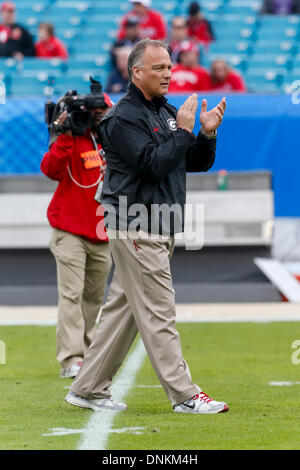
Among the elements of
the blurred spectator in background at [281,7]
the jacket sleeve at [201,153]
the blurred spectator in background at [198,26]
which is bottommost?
the jacket sleeve at [201,153]

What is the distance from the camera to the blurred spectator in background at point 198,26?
677 inches

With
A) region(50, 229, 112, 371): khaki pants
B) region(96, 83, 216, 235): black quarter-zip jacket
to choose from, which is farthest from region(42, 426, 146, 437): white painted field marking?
region(50, 229, 112, 371): khaki pants

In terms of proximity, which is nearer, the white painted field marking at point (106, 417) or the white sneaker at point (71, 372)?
the white painted field marking at point (106, 417)

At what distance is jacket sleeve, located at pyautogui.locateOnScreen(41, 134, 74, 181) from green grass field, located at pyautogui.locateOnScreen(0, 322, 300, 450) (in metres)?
1.45

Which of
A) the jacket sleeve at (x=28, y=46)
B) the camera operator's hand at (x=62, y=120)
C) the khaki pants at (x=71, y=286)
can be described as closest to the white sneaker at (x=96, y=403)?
the khaki pants at (x=71, y=286)

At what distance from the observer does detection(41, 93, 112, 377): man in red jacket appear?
6984 mm

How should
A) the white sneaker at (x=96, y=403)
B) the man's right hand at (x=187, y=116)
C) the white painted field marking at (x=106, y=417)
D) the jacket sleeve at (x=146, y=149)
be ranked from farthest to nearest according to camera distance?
the white sneaker at (x=96, y=403)
the man's right hand at (x=187, y=116)
the jacket sleeve at (x=146, y=149)
the white painted field marking at (x=106, y=417)

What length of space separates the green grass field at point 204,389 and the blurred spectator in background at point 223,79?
5.08 metres

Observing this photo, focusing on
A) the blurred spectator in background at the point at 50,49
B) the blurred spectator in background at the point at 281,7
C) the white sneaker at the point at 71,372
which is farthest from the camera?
the blurred spectator in background at the point at 281,7

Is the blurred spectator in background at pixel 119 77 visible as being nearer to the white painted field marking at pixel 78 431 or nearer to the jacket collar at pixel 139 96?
the jacket collar at pixel 139 96

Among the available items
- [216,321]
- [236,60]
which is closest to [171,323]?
[216,321]

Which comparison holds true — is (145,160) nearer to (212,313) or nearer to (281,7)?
(212,313)

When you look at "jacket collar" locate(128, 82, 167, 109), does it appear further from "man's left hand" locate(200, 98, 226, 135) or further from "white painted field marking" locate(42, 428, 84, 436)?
"white painted field marking" locate(42, 428, 84, 436)

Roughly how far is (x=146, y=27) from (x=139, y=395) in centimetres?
1124
